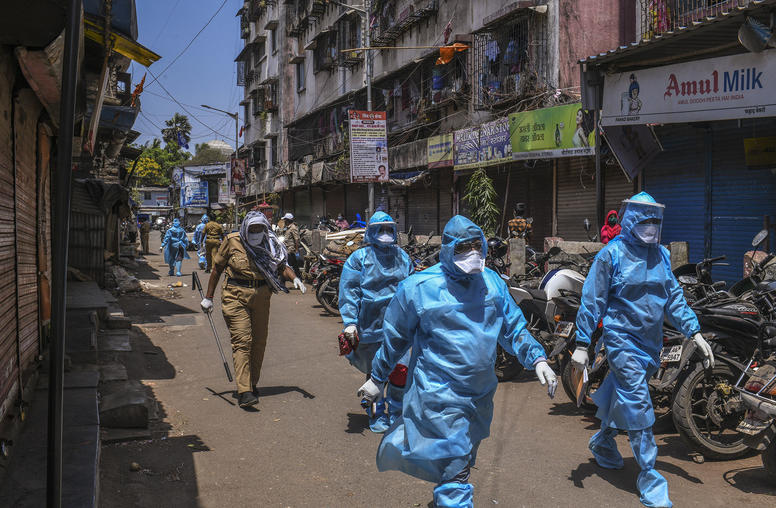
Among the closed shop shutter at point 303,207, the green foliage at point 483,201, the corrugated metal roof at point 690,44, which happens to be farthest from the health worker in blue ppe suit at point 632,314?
the closed shop shutter at point 303,207

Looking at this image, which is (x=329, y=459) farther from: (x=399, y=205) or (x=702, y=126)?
(x=399, y=205)

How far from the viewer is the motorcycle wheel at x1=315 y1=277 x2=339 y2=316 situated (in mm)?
12594

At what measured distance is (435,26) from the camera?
20.5 metres

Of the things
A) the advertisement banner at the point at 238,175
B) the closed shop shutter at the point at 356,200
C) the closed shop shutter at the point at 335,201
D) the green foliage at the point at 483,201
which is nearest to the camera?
the green foliage at the point at 483,201

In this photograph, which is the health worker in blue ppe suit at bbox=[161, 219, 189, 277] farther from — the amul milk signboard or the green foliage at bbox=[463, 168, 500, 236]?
the amul milk signboard

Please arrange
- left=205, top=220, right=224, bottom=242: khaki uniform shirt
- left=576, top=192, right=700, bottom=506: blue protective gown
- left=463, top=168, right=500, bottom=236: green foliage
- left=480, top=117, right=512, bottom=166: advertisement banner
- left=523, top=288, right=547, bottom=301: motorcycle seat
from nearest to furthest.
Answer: left=576, top=192, right=700, bottom=506: blue protective gown → left=523, top=288, right=547, bottom=301: motorcycle seat → left=480, top=117, right=512, bottom=166: advertisement banner → left=463, top=168, right=500, bottom=236: green foliage → left=205, top=220, right=224, bottom=242: khaki uniform shirt

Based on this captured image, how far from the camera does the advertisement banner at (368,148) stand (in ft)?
53.7

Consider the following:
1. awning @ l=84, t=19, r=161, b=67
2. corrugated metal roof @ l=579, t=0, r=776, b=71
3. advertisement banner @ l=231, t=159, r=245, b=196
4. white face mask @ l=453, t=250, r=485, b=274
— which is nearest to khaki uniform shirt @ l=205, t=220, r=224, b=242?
corrugated metal roof @ l=579, t=0, r=776, b=71

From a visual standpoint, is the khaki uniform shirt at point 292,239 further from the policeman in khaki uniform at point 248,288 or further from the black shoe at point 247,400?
the black shoe at point 247,400

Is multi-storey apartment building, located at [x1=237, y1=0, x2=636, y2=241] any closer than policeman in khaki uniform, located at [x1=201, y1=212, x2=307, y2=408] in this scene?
No

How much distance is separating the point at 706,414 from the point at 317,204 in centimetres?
3130

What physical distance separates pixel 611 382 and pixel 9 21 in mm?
4230

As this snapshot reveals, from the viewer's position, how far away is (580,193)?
14078mm

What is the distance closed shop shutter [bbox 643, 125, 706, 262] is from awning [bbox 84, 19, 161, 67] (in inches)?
345
